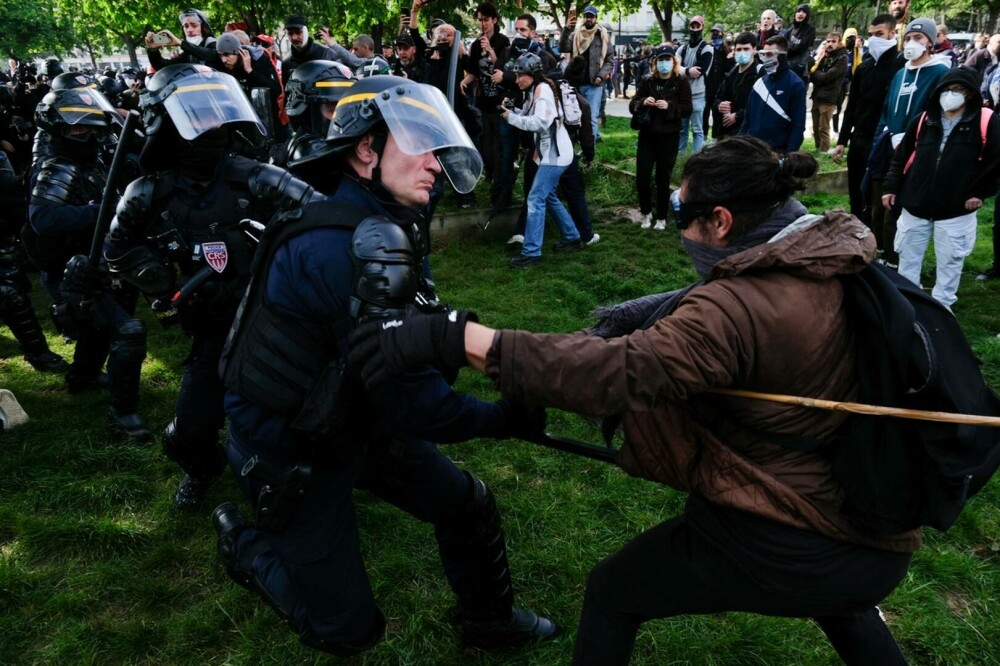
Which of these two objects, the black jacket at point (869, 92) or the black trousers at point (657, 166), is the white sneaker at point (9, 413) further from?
the black jacket at point (869, 92)

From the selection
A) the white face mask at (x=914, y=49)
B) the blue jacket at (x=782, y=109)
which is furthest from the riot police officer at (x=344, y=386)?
the blue jacket at (x=782, y=109)

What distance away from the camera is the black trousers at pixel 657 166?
8047 millimetres

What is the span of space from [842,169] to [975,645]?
27.0 ft

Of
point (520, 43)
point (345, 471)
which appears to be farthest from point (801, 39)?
point (345, 471)

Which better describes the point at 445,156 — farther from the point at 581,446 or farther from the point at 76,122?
the point at 76,122

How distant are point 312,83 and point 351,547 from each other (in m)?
3.71

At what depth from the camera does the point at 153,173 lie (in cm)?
360

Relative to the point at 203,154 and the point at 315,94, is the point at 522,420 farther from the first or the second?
the point at 315,94

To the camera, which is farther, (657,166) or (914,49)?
(657,166)

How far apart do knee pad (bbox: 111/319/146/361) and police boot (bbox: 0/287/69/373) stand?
5.44 feet

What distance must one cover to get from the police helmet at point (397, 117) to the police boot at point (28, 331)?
4625mm

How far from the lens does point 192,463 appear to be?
147 inches

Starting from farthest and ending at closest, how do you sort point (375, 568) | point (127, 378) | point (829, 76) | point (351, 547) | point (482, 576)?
point (829, 76), point (127, 378), point (375, 568), point (482, 576), point (351, 547)

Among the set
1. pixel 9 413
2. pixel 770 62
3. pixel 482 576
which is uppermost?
pixel 770 62
